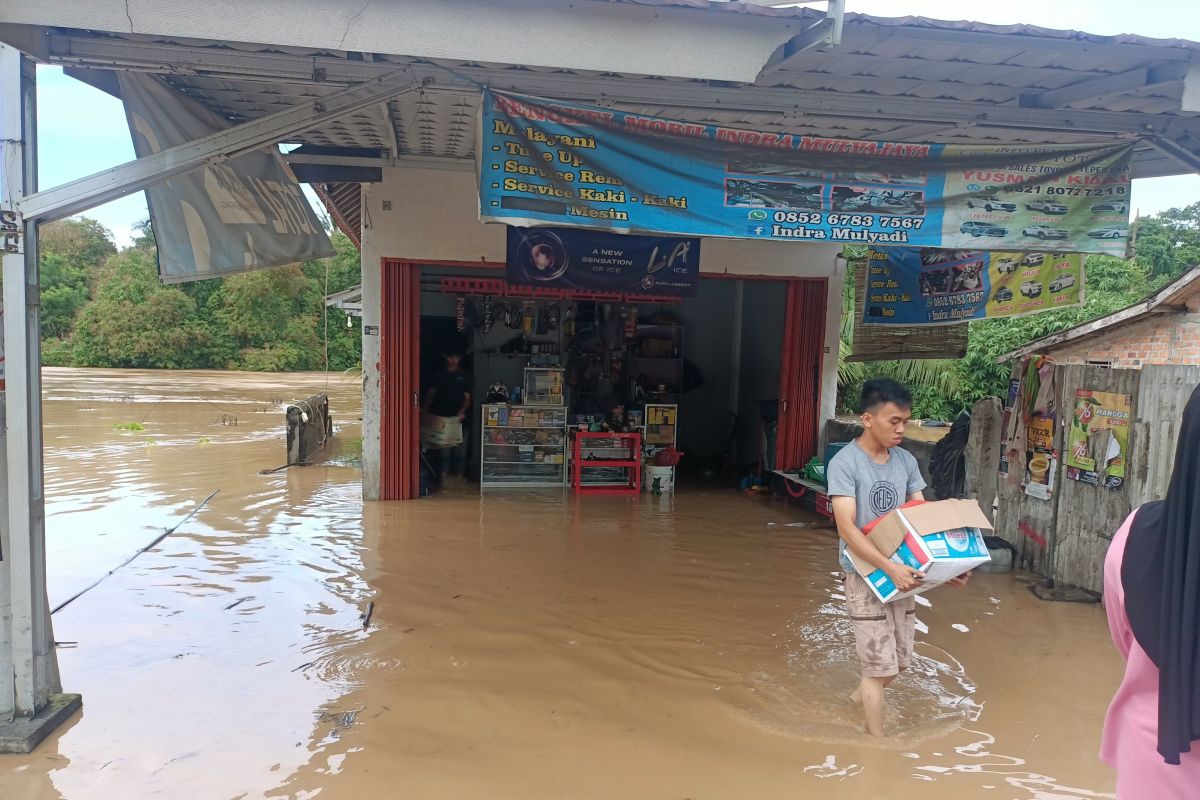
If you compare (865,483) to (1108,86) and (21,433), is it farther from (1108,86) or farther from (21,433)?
(21,433)

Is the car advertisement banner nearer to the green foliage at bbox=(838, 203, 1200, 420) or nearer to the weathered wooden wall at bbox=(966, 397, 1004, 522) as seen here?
the weathered wooden wall at bbox=(966, 397, 1004, 522)

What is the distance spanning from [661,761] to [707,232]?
290cm

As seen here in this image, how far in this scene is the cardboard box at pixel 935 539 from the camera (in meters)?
3.05

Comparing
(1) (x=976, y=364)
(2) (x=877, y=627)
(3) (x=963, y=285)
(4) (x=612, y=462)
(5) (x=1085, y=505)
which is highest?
(3) (x=963, y=285)

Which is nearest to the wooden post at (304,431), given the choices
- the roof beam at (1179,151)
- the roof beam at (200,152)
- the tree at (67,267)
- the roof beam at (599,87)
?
the roof beam at (599,87)

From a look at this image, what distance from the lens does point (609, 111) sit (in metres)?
4.28

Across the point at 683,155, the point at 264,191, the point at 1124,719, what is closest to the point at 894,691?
the point at 1124,719

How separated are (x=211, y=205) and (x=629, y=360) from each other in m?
7.20

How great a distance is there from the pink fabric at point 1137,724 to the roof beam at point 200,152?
3895 millimetres

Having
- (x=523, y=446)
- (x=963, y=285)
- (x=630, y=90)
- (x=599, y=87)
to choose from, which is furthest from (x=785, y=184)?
(x=523, y=446)

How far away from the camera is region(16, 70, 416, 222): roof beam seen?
3.29 m

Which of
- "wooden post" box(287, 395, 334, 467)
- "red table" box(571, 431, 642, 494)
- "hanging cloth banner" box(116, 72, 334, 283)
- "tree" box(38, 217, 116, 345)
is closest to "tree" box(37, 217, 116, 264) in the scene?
"tree" box(38, 217, 116, 345)

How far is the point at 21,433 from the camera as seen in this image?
3264 millimetres

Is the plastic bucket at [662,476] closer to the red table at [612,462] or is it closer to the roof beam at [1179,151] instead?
the red table at [612,462]
